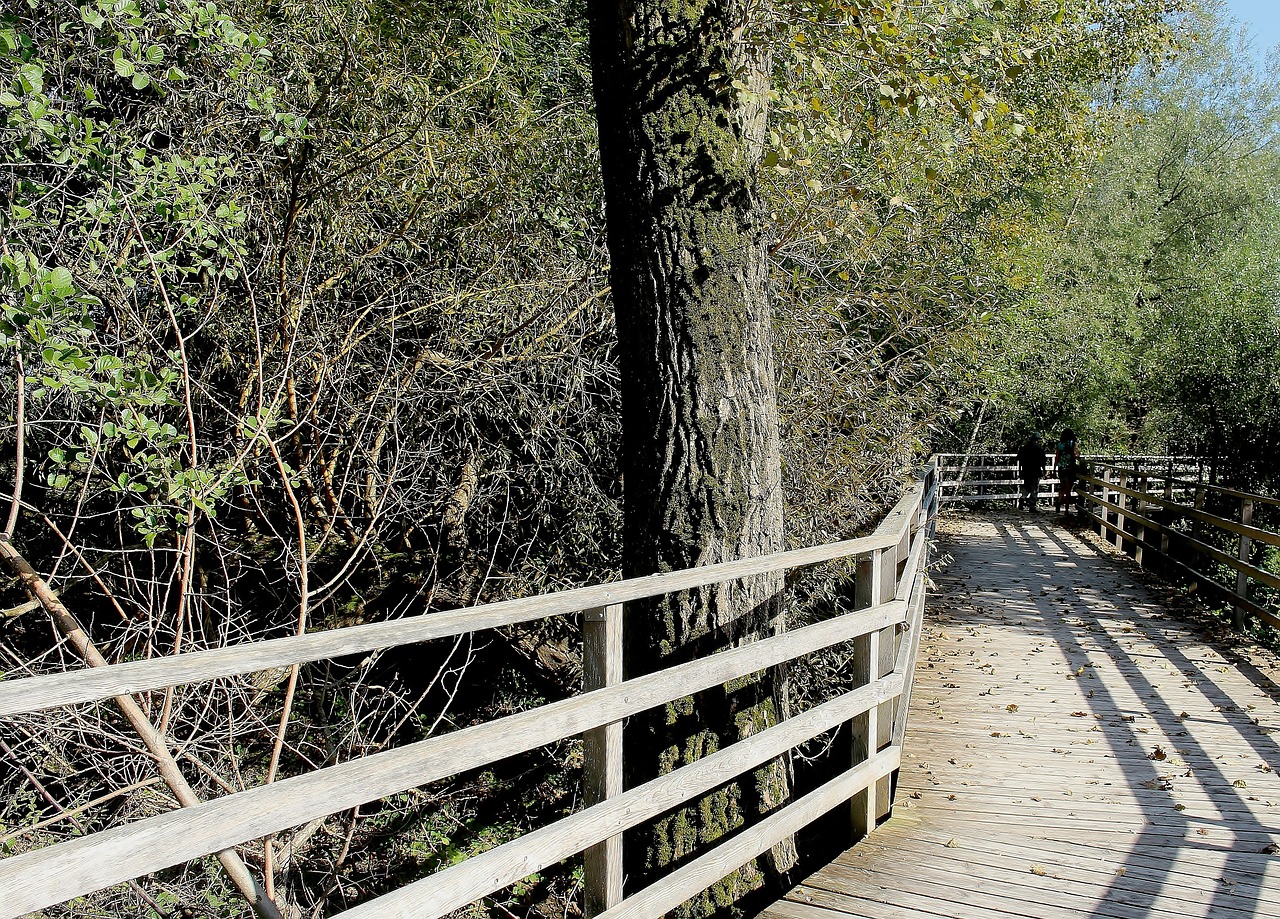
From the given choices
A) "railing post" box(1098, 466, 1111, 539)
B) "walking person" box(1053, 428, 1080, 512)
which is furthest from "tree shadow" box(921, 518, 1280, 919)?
"walking person" box(1053, 428, 1080, 512)

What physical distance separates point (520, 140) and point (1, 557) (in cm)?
426

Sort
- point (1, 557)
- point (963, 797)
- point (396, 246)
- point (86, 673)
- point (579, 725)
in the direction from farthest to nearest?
1. point (396, 246)
2. point (963, 797)
3. point (1, 557)
4. point (579, 725)
5. point (86, 673)

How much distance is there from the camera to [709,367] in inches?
178

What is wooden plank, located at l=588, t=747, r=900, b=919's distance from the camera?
11.1ft

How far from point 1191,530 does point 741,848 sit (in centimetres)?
1347

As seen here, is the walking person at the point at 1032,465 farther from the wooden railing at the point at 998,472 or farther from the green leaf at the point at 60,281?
the green leaf at the point at 60,281

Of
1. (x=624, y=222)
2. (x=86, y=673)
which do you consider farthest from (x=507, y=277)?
(x=86, y=673)

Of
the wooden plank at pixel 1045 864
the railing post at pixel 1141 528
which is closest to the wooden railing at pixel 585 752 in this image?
the wooden plank at pixel 1045 864

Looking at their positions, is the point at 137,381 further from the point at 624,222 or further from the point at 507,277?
the point at 507,277

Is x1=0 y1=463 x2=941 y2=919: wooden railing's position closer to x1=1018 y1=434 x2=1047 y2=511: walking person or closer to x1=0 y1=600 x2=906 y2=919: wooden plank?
x1=0 y1=600 x2=906 y2=919: wooden plank

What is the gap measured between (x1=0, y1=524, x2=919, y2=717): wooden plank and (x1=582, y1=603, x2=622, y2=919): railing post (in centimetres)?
11

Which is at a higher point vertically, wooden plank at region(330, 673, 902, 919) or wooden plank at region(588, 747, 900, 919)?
wooden plank at region(330, 673, 902, 919)

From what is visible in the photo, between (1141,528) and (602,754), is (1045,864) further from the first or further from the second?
(1141,528)

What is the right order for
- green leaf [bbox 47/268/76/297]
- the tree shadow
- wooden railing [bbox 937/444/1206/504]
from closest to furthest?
1. green leaf [bbox 47/268/76/297]
2. the tree shadow
3. wooden railing [bbox 937/444/1206/504]
